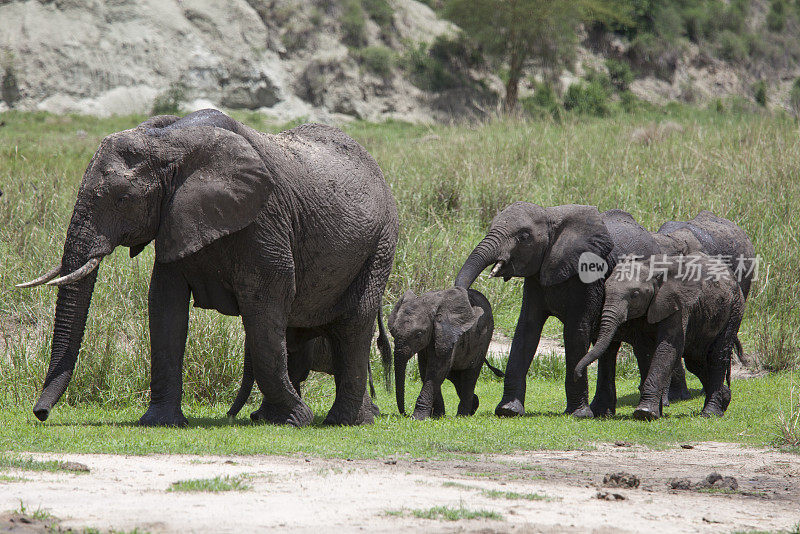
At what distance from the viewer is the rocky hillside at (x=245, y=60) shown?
1447 inches

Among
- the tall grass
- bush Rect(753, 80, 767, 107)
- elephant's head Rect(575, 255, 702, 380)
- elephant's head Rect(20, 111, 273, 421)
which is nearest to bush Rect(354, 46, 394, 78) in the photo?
the tall grass

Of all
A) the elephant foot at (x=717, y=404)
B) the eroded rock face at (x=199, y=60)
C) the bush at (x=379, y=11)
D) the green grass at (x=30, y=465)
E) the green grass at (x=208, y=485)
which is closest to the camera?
the green grass at (x=208, y=485)

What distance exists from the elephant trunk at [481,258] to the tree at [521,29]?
30.7m

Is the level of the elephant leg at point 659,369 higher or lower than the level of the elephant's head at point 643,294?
lower

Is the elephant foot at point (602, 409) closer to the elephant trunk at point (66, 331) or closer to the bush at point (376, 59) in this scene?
the elephant trunk at point (66, 331)

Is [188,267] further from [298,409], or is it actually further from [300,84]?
[300,84]

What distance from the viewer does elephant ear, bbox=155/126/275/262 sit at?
7.75 metres

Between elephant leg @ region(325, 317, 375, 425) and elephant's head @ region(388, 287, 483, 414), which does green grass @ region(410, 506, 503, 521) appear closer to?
elephant leg @ region(325, 317, 375, 425)

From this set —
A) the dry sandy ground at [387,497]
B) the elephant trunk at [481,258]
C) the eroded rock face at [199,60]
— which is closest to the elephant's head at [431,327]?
the elephant trunk at [481,258]

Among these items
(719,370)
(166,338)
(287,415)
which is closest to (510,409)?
(719,370)

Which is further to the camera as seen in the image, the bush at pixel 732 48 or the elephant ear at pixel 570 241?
the bush at pixel 732 48

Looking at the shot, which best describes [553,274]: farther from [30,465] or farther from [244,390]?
[30,465]

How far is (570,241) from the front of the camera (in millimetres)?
10312

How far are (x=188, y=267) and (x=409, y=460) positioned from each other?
234 centimetres
